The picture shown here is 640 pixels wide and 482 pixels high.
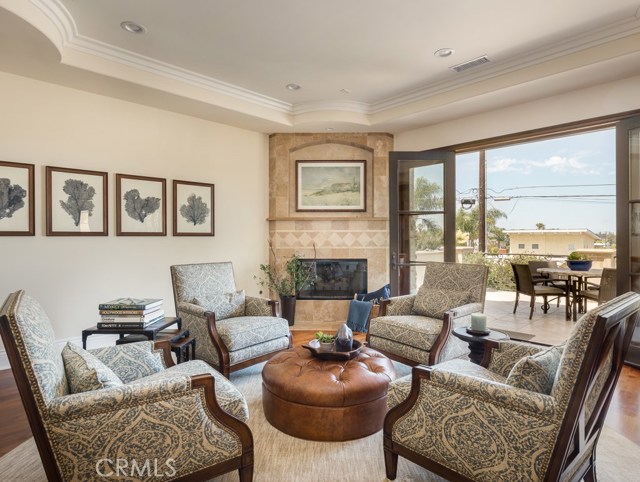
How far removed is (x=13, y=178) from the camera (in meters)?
3.44

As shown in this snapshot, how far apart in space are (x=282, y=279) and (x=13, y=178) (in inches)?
126

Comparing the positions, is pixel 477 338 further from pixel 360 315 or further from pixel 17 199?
pixel 17 199

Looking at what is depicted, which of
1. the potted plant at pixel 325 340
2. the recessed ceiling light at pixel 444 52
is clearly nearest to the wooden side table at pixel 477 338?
the potted plant at pixel 325 340

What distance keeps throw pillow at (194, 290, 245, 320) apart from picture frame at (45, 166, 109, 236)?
145 cm

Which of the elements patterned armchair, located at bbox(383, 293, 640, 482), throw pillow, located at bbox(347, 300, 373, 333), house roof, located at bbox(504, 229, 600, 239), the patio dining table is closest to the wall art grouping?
throw pillow, located at bbox(347, 300, 373, 333)

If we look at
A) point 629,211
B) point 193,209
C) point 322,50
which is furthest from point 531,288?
point 193,209

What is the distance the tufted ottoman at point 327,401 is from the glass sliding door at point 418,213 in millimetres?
2793

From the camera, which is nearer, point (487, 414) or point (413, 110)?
point (487, 414)

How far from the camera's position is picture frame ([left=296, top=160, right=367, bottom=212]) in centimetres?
538

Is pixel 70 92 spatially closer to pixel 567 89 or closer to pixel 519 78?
pixel 519 78

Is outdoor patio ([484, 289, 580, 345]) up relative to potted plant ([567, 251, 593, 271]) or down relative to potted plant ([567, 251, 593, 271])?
down

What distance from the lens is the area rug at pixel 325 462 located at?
188 cm

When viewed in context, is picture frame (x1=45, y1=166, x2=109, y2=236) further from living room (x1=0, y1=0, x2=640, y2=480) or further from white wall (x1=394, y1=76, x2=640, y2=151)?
white wall (x1=394, y1=76, x2=640, y2=151)

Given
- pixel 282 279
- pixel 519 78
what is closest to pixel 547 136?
pixel 519 78
